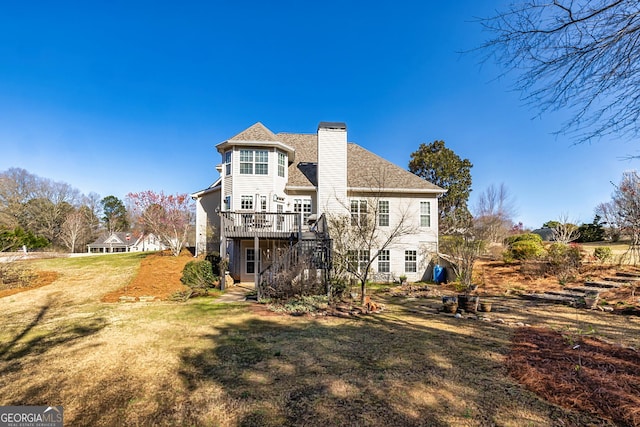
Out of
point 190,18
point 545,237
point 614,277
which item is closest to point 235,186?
point 190,18

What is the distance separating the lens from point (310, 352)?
18.7 feet

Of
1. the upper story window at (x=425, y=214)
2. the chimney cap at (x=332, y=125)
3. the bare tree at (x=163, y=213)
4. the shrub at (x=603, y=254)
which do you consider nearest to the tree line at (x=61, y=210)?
the bare tree at (x=163, y=213)

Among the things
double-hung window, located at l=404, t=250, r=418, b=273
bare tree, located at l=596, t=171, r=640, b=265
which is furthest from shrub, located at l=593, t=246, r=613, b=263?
double-hung window, located at l=404, t=250, r=418, b=273

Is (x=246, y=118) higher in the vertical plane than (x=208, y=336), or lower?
higher

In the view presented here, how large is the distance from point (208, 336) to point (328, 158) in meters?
11.2

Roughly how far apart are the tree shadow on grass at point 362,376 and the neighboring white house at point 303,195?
296 inches

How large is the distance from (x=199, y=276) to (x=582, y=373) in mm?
12996

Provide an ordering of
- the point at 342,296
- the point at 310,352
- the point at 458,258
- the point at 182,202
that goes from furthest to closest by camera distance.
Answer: the point at 182,202 → the point at 458,258 → the point at 342,296 → the point at 310,352

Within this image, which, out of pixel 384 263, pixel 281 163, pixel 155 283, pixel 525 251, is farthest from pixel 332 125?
pixel 525 251

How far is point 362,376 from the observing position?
4.58 metres

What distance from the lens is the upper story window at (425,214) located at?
1689cm

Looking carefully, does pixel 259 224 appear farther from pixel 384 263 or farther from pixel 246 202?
pixel 384 263

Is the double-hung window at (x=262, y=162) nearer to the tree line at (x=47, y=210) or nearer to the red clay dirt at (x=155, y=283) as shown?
the red clay dirt at (x=155, y=283)

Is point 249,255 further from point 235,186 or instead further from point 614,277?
point 614,277
